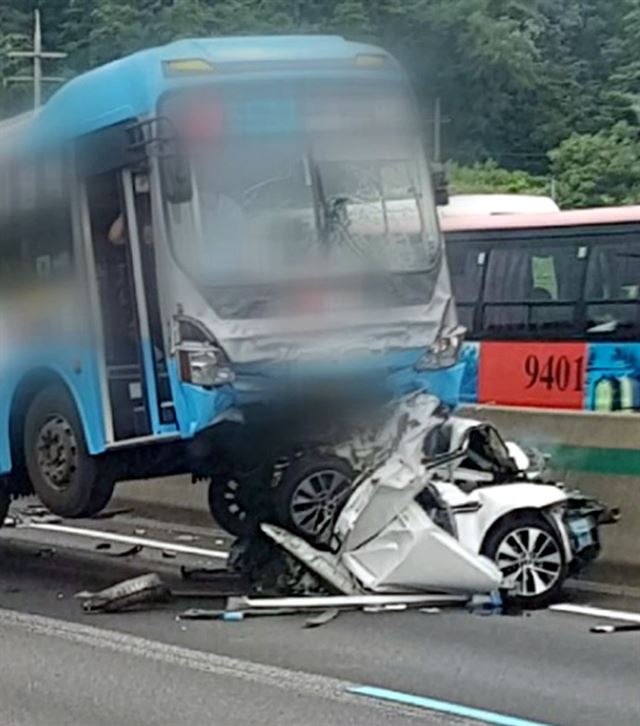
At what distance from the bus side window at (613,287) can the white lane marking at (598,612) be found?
929 cm

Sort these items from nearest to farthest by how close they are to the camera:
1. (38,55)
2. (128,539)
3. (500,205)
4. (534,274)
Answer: (128,539), (534,274), (500,205), (38,55)

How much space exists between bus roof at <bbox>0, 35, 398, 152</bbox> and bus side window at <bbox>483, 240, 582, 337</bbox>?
29.9ft

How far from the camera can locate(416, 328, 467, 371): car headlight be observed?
11.8 m

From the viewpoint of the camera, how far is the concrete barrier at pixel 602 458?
465 inches

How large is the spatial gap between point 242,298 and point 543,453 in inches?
108

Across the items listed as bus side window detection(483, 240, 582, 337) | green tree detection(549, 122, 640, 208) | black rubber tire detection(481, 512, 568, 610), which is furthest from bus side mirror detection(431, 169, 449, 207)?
green tree detection(549, 122, 640, 208)

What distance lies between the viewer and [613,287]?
20219 mm

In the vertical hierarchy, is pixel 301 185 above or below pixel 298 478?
above

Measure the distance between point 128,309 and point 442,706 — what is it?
4.56 meters

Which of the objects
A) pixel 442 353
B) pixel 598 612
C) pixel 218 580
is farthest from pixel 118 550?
pixel 598 612

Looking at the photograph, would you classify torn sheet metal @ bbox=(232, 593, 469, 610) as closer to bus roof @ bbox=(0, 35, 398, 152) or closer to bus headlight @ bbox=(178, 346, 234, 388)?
bus headlight @ bbox=(178, 346, 234, 388)

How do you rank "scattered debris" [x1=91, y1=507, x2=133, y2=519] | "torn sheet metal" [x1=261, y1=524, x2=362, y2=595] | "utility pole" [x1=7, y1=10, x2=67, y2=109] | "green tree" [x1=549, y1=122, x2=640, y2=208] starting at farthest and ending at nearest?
"green tree" [x1=549, y1=122, x2=640, y2=208] < "utility pole" [x1=7, y1=10, x2=67, y2=109] < "scattered debris" [x1=91, y1=507, x2=133, y2=519] < "torn sheet metal" [x1=261, y1=524, x2=362, y2=595]

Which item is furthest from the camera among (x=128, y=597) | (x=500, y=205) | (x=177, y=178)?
(x=500, y=205)

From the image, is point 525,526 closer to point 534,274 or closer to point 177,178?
point 177,178
